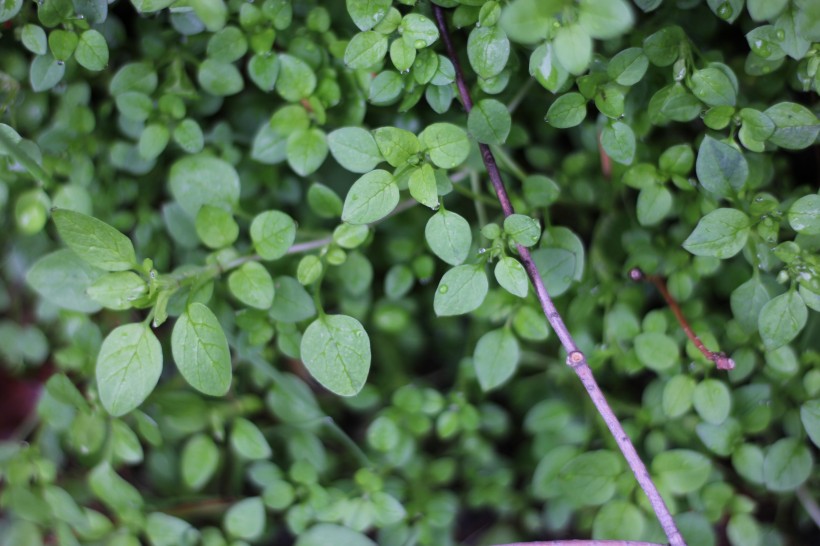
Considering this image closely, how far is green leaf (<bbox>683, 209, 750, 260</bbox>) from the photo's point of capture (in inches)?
35.4

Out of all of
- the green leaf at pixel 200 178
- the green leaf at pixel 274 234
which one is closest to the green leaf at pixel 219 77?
the green leaf at pixel 200 178

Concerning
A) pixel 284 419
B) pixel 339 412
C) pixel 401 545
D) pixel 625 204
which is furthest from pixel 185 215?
pixel 625 204

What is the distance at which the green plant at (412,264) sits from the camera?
92 cm

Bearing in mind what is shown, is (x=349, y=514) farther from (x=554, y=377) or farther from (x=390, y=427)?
(x=554, y=377)

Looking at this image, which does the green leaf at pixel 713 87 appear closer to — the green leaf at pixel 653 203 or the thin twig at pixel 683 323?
the green leaf at pixel 653 203

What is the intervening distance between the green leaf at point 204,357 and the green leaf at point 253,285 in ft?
0.35

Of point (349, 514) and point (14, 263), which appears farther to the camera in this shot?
point (14, 263)

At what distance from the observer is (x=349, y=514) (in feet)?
3.62

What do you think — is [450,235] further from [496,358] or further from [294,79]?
[294,79]

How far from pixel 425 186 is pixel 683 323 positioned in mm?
499

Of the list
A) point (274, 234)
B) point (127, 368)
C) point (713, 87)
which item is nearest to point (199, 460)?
point (127, 368)

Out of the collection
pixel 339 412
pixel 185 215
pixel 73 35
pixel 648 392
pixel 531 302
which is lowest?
pixel 339 412

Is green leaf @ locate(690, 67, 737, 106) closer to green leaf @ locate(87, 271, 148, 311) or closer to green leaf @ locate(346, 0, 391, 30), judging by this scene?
green leaf @ locate(346, 0, 391, 30)

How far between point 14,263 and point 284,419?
0.62m
